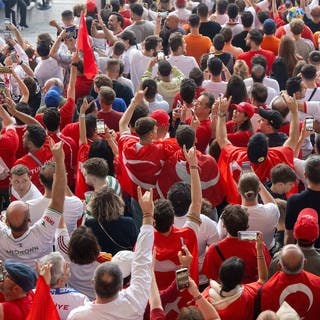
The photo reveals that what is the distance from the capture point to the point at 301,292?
586cm

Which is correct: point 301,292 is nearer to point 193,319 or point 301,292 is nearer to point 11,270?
point 193,319

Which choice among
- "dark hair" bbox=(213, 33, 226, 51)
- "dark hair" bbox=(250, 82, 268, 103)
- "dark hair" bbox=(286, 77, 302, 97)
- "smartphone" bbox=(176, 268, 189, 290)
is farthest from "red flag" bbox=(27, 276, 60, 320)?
"dark hair" bbox=(213, 33, 226, 51)

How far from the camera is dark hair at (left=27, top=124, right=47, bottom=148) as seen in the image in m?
8.23

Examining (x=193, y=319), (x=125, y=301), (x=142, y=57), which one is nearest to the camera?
(x=193, y=319)

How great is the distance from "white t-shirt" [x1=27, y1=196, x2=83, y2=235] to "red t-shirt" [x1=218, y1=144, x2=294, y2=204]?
1391mm

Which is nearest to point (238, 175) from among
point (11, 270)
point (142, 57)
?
point (11, 270)

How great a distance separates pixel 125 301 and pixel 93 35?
8826 millimetres

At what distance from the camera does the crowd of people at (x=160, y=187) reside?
18.9ft

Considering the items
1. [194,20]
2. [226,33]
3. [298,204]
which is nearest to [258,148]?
[298,204]

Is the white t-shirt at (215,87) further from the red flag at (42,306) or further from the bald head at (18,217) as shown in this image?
the red flag at (42,306)

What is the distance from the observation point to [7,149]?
8.59 metres

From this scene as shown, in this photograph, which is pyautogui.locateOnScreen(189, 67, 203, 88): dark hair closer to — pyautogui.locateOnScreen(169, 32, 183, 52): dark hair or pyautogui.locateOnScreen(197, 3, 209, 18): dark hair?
pyautogui.locateOnScreen(169, 32, 183, 52): dark hair

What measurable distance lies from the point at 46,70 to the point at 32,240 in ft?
19.4

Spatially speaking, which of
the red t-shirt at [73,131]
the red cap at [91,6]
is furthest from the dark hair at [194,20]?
the red t-shirt at [73,131]
